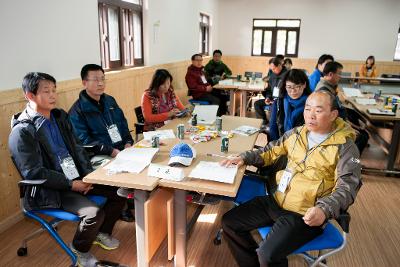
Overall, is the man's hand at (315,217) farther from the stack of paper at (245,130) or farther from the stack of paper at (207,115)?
the stack of paper at (207,115)

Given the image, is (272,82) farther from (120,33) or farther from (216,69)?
(120,33)

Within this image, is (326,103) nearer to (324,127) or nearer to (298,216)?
(324,127)

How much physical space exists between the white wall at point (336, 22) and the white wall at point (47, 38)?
732cm

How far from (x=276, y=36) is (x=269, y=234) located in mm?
9214

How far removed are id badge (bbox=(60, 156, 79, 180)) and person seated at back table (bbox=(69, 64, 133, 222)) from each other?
27 cm

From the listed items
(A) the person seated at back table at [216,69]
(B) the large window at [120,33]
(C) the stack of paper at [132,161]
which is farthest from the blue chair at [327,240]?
(A) the person seated at back table at [216,69]

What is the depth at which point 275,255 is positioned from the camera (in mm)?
1668

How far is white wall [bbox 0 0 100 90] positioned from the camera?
2.50 meters

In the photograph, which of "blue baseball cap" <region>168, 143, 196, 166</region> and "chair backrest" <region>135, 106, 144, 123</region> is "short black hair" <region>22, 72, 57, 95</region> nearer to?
"blue baseball cap" <region>168, 143, 196, 166</region>

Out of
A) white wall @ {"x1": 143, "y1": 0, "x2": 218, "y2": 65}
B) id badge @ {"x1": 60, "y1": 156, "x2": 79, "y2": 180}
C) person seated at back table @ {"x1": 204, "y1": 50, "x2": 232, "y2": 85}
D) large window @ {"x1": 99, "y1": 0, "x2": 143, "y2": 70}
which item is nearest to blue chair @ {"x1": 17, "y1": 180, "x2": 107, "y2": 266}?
id badge @ {"x1": 60, "y1": 156, "x2": 79, "y2": 180}

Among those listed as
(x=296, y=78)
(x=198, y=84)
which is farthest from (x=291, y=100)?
(x=198, y=84)

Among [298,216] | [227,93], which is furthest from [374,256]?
[227,93]

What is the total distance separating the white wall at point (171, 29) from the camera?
16.7 feet

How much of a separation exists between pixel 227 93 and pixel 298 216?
4872 millimetres
